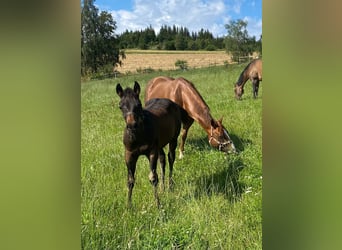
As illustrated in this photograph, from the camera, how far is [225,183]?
194 cm

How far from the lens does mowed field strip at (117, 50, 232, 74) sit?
6.04 feet

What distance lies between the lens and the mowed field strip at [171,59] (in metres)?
1.84

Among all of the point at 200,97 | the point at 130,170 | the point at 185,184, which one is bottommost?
the point at 185,184

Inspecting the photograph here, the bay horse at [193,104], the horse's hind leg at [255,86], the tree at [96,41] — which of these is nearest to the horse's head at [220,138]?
the bay horse at [193,104]

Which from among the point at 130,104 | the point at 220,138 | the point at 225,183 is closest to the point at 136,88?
the point at 130,104

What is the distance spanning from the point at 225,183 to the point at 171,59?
0.76 metres

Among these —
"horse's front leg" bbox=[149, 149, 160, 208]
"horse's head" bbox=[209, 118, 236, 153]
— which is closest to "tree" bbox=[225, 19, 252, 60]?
"horse's head" bbox=[209, 118, 236, 153]

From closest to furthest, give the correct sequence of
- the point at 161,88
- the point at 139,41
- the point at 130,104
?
1. the point at 130,104
2. the point at 139,41
3. the point at 161,88

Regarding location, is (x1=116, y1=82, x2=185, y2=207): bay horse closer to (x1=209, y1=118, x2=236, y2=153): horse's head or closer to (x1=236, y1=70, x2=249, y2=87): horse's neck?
(x1=209, y1=118, x2=236, y2=153): horse's head

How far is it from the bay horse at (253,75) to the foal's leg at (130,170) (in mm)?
687

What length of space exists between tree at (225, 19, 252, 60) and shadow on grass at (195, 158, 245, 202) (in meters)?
0.60

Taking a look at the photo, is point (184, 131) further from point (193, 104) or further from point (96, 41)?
point (96, 41)
